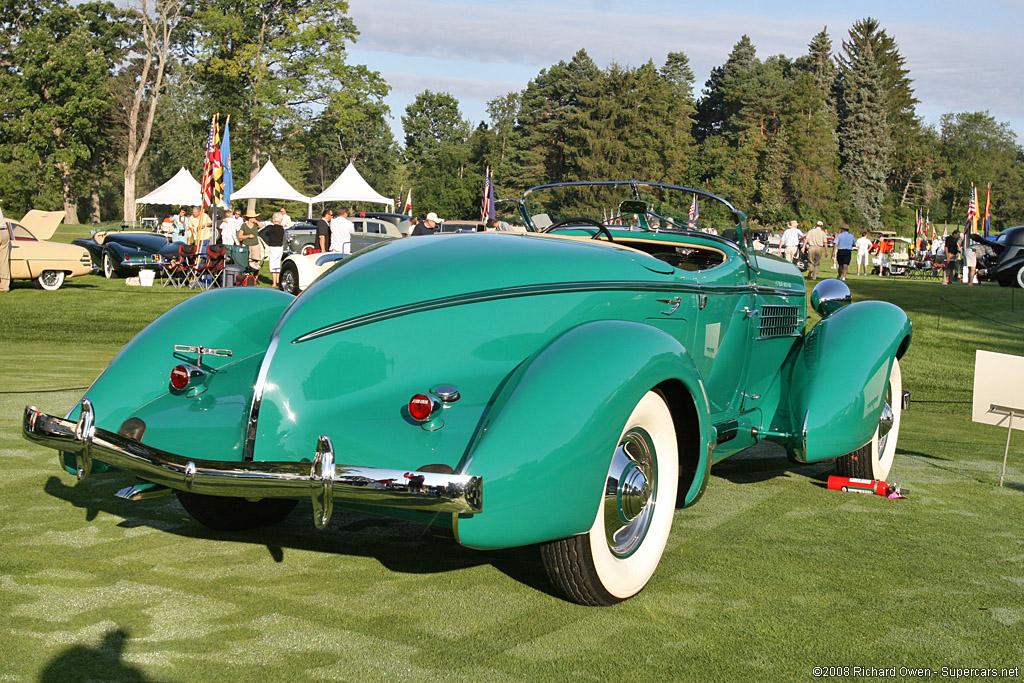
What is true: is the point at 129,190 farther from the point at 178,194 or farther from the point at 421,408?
the point at 421,408

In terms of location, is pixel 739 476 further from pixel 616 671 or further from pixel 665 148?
pixel 665 148

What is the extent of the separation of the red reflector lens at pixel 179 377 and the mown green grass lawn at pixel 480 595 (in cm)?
72

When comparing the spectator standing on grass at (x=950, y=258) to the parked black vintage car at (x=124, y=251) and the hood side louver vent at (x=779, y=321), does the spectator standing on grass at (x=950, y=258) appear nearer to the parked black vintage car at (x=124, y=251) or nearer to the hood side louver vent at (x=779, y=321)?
the parked black vintage car at (x=124, y=251)

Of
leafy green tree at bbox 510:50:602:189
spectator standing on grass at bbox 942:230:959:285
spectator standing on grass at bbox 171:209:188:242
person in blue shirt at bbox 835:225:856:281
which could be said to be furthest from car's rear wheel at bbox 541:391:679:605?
leafy green tree at bbox 510:50:602:189

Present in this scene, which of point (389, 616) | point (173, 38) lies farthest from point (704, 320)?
point (173, 38)

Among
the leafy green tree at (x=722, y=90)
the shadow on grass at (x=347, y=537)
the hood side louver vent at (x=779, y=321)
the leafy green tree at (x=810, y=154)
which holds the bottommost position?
the shadow on grass at (x=347, y=537)

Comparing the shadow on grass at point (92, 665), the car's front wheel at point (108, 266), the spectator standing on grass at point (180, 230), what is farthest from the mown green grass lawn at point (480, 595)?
the spectator standing on grass at point (180, 230)

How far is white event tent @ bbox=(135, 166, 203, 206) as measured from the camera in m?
35.2

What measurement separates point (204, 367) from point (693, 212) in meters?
3.19

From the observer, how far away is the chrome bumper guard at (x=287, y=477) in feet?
9.65

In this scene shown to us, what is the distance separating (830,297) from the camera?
673 centimetres

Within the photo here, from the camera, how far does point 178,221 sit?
28609 millimetres

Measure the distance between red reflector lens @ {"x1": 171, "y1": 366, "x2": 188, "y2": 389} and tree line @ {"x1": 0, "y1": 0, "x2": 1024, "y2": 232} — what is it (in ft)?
154

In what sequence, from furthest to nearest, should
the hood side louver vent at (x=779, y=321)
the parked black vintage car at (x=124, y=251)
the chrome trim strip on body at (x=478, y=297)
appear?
the parked black vintage car at (x=124, y=251) < the hood side louver vent at (x=779, y=321) < the chrome trim strip on body at (x=478, y=297)
